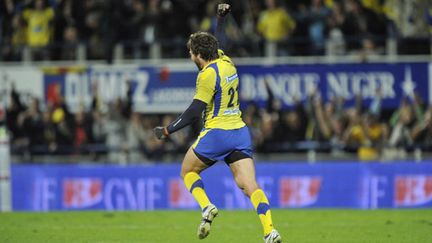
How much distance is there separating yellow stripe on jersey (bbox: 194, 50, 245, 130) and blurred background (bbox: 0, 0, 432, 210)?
27.5ft

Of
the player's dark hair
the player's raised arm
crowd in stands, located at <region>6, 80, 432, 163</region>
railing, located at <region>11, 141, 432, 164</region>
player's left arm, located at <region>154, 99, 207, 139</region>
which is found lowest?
railing, located at <region>11, 141, 432, 164</region>

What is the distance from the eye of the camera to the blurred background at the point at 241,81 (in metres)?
18.8

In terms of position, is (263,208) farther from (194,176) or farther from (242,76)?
(242,76)

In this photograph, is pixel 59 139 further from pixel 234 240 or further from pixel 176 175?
pixel 234 240

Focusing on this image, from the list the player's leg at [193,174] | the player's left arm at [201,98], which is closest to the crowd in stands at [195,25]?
the player's leg at [193,174]

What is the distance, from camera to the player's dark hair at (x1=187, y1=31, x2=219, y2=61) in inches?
385

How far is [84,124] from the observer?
20.3m

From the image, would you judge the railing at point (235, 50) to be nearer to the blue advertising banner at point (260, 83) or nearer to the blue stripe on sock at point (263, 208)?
the blue advertising banner at point (260, 83)

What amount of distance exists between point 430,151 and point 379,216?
4.11 m

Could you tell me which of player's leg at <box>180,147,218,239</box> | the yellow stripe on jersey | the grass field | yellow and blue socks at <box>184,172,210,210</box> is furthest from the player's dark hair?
the grass field

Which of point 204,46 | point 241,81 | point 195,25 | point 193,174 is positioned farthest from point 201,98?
point 195,25

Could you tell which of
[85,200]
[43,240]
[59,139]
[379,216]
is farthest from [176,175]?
[43,240]

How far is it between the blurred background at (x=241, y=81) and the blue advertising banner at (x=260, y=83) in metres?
0.02

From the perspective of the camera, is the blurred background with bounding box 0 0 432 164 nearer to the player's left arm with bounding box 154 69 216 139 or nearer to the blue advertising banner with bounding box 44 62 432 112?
the blue advertising banner with bounding box 44 62 432 112
